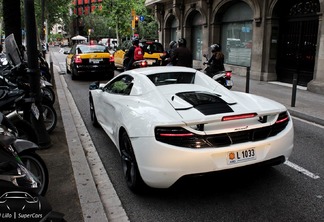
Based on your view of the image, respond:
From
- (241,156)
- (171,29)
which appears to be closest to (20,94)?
(241,156)

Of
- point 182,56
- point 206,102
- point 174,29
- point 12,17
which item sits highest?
point 174,29

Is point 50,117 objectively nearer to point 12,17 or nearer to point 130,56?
point 12,17

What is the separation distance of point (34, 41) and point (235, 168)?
367 centimetres

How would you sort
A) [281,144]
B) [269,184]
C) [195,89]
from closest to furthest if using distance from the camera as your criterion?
[281,144] < [269,184] < [195,89]

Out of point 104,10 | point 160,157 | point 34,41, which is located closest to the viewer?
point 160,157

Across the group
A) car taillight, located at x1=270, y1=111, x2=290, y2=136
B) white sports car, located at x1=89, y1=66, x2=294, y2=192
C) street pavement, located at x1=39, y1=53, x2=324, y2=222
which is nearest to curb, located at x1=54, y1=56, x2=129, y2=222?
street pavement, located at x1=39, y1=53, x2=324, y2=222

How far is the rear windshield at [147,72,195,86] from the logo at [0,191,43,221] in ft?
9.99

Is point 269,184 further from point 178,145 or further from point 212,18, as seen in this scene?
point 212,18

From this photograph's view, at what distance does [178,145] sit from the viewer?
368cm

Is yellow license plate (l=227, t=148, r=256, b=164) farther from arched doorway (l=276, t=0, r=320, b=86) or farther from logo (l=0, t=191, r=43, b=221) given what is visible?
arched doorway (l=276, t=0, r=320, b=86)

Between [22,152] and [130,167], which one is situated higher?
[22,152]

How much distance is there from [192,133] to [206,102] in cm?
72

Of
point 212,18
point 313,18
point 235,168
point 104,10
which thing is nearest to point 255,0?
point 313,18

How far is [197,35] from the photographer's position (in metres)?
23.6
